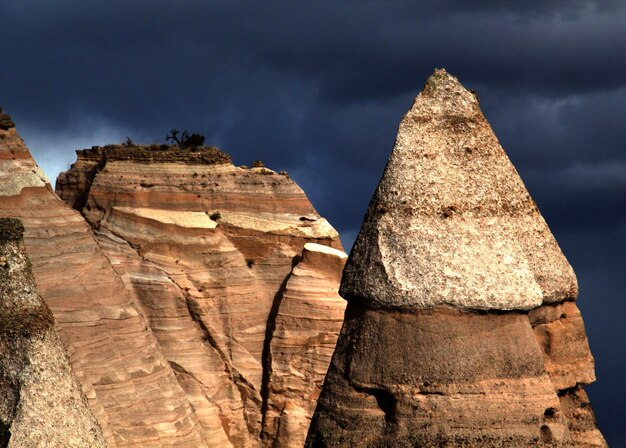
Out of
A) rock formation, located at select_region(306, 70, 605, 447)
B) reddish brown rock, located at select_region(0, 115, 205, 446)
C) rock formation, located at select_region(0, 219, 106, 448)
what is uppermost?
reddish brown rock, located at select_region(0, 115, 205, 446)

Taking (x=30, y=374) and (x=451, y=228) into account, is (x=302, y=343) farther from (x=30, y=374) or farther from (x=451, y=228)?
(x=451, y=228)

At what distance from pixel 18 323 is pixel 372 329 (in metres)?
11.0

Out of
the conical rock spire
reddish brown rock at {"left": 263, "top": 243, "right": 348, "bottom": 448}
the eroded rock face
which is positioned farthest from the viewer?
reddish brown rock at {"left": 263, "top": 243, "right": 348, "bottom": 448}

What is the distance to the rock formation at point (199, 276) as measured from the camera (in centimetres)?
3903

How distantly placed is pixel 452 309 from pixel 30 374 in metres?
11.4

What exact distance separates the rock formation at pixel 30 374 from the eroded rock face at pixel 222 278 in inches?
564

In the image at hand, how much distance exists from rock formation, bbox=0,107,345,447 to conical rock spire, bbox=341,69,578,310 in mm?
22030

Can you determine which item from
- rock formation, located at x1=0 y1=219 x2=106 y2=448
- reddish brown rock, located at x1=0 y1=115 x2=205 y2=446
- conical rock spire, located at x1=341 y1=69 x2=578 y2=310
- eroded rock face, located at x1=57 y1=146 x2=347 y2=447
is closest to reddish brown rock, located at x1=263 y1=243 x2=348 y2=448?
eroded rock face, located at x1=57 y1=146 x2=347 y2=447

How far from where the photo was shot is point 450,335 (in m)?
16.3

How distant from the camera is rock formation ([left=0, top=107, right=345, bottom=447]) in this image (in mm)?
39031

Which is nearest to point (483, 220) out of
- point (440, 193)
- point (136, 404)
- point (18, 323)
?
point (440, 193)

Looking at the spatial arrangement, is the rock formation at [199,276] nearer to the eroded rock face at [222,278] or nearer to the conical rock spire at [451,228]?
the eroded rock face at [222,278]

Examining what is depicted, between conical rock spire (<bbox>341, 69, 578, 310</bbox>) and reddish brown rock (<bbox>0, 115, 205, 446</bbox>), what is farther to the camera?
reddish brown rock (<bbox>0, 115, 205, 446</bbox>)

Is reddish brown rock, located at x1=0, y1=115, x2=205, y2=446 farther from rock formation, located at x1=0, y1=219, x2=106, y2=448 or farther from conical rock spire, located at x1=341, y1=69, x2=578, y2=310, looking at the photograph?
conical rock spire, located at x1=341, y1=69, x2=578, y2=310
